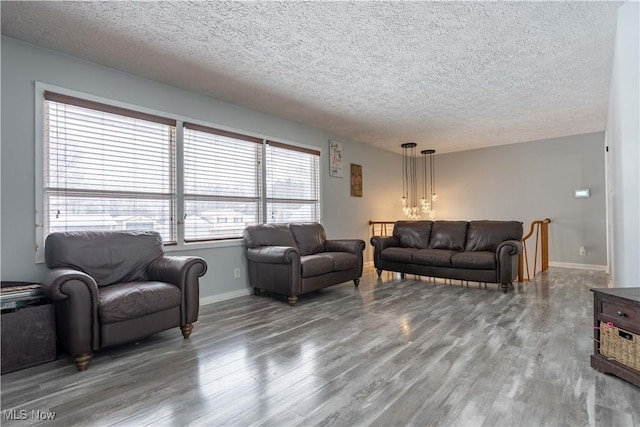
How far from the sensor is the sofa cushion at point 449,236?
16.6ft

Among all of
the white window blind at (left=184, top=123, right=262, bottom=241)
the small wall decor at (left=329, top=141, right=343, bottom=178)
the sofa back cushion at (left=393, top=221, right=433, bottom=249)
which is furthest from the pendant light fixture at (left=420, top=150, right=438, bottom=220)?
the white window blind at (left=184, top=123, right=262, bottom=241)

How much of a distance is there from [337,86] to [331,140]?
6.62 feet

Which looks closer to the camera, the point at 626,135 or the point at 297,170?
the point at 626,135

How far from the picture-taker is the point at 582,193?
5859 millimetres

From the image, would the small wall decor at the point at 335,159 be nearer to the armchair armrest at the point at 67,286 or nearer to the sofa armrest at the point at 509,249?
the sofa armrest at the point at 509,249

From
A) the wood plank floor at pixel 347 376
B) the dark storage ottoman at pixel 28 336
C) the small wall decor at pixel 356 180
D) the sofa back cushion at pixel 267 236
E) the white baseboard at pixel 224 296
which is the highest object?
the small wall decor at pixel 356 180

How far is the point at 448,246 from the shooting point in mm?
5121

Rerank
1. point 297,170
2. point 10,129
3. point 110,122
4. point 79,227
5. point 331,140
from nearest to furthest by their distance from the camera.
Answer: point 10,129 < point 79,227 < point 110,122 < point 297,170 < point 331,140

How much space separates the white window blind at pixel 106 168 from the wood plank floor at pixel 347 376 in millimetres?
1210

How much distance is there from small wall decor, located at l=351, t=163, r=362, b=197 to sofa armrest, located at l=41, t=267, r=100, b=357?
15.1ft

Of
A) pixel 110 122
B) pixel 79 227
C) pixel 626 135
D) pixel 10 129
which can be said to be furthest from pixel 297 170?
pixel 626 135

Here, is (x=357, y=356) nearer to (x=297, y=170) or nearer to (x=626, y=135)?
(x=626, y=135)

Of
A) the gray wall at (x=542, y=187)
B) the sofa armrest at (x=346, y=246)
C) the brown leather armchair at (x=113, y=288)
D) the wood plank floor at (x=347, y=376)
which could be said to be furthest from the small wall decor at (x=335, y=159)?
the brown leather armchair at (x=113, y=288)

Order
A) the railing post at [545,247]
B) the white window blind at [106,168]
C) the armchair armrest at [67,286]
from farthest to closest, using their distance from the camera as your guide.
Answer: the railing post at [545,247] < the white window blind at [106,168] < the armchair armrest at [67,286]
